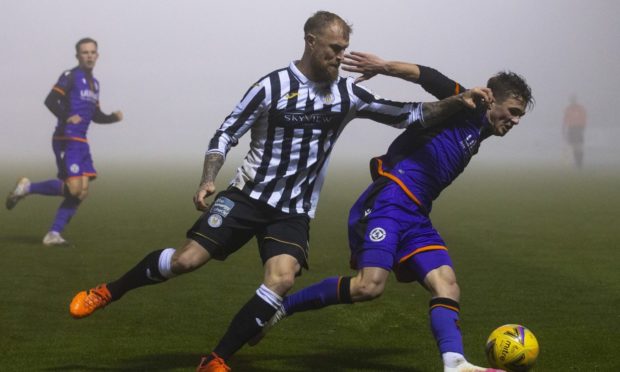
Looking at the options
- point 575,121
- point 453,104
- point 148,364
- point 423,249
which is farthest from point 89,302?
point 575,121

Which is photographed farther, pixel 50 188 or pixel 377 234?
pixel 50 188

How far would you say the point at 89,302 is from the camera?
5.51m

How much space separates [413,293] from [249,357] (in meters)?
2.82

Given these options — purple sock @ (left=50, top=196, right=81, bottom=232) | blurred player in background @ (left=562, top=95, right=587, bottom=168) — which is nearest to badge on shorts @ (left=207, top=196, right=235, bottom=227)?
purple sock @ (left=50, top=196, right=81, bottom=232)

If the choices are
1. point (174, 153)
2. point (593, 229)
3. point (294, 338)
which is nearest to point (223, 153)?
point (294, 338)

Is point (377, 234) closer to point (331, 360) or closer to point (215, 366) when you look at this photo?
point (331, 360)

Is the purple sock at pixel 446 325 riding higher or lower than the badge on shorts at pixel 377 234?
lower

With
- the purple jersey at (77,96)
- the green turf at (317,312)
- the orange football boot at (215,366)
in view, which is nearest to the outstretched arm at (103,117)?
the purple jersey at (77,96)

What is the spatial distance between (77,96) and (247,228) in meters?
6.77

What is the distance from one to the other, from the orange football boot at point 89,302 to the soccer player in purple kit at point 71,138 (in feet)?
19.3

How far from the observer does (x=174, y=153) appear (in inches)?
2586

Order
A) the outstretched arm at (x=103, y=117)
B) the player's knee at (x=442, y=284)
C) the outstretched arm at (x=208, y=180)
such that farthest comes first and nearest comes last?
1. the outstretched arm at (x=103, y=117)
2. the player's knee at (x=442, y=284)
3. the outstretched arm at (x=208, y=180)

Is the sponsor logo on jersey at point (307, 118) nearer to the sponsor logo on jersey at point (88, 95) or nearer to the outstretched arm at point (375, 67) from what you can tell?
the outstretched arm at point (375, 67)

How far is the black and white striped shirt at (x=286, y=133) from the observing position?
531 centimetres
